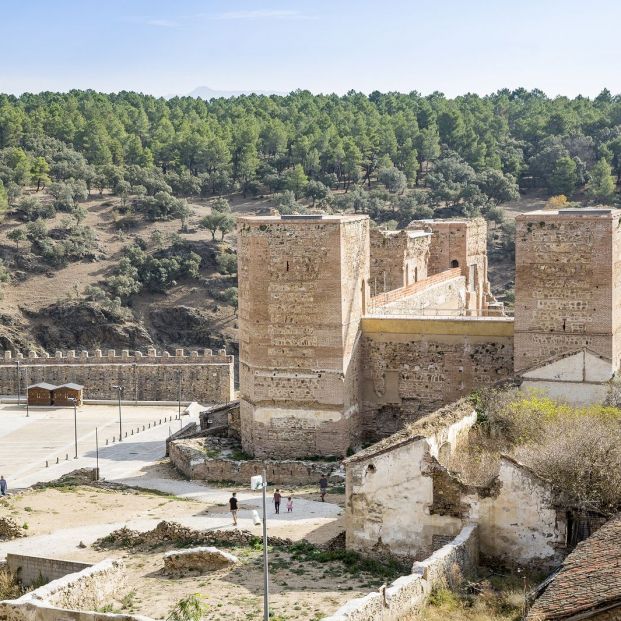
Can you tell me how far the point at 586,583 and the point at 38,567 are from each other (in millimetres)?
10995

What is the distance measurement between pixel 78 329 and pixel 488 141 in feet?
143

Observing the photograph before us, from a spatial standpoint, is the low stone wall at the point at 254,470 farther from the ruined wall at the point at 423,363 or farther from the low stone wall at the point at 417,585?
the low stone wall at the point at 417,585

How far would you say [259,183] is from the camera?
9438cm

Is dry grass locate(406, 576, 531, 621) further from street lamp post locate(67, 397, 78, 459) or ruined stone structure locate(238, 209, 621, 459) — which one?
street lamp post locate(67, 397, 78, 459)

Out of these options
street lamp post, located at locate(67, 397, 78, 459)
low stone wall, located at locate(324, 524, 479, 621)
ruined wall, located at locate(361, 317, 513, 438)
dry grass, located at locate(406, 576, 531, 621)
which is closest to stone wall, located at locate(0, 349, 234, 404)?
street lamp post, located at locate(67, 397, 78, 459)

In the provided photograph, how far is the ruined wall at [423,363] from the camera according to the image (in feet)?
96.7

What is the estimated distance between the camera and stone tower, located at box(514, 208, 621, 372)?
27719mm

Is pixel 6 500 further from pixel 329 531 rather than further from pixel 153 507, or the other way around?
pixel 329 531

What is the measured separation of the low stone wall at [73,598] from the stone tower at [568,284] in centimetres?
1308

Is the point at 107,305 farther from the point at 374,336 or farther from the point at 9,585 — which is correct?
the point at 9,585

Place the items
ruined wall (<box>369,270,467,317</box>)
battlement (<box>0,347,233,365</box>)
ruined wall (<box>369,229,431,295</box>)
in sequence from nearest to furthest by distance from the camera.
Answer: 1. ruined wall (<box>369,270,467,317</box>)
2. ruined wall (<box>369,229,431,295</box>)
3. battlement (<box>0,347,233,365</box>)

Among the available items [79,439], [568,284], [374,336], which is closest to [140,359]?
[79,439]

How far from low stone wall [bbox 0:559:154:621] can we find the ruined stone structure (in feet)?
33.3

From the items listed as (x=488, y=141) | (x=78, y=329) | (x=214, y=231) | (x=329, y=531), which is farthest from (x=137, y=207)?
(x=329, y=531)
